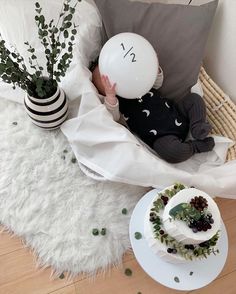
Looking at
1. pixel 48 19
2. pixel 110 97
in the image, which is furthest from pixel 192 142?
pixel 48 19

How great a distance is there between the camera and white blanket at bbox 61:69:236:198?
982mm

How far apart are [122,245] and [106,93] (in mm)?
460

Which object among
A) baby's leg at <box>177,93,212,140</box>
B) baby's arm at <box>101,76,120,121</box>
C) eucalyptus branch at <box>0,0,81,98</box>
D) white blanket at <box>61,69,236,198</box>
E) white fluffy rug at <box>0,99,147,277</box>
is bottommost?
white fluffy rug at <box>0,99,147,277</box>

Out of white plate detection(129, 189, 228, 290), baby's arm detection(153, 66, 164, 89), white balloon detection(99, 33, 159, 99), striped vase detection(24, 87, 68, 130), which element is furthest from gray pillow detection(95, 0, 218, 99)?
white plate detection(129, 189, 228, 290)

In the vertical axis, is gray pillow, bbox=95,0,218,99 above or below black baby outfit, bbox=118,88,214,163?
above

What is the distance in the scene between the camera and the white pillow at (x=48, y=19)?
43.6 inches

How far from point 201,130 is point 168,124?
0.34 feet

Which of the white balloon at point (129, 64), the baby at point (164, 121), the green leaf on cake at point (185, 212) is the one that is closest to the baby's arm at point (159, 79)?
the baby at point (164, 121)

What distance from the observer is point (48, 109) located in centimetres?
105

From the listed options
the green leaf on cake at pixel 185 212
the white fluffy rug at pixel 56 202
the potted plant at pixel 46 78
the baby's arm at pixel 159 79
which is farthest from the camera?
the baby's arm at pixel 159 79

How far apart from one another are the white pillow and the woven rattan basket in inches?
15.8

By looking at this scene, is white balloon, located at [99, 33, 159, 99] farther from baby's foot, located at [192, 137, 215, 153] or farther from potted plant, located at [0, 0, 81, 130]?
baby's foot, located at [192, 137, 215, 153]

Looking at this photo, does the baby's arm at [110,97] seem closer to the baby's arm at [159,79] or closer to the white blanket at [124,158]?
the white blanket at [124,158]

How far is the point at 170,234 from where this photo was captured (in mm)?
853
